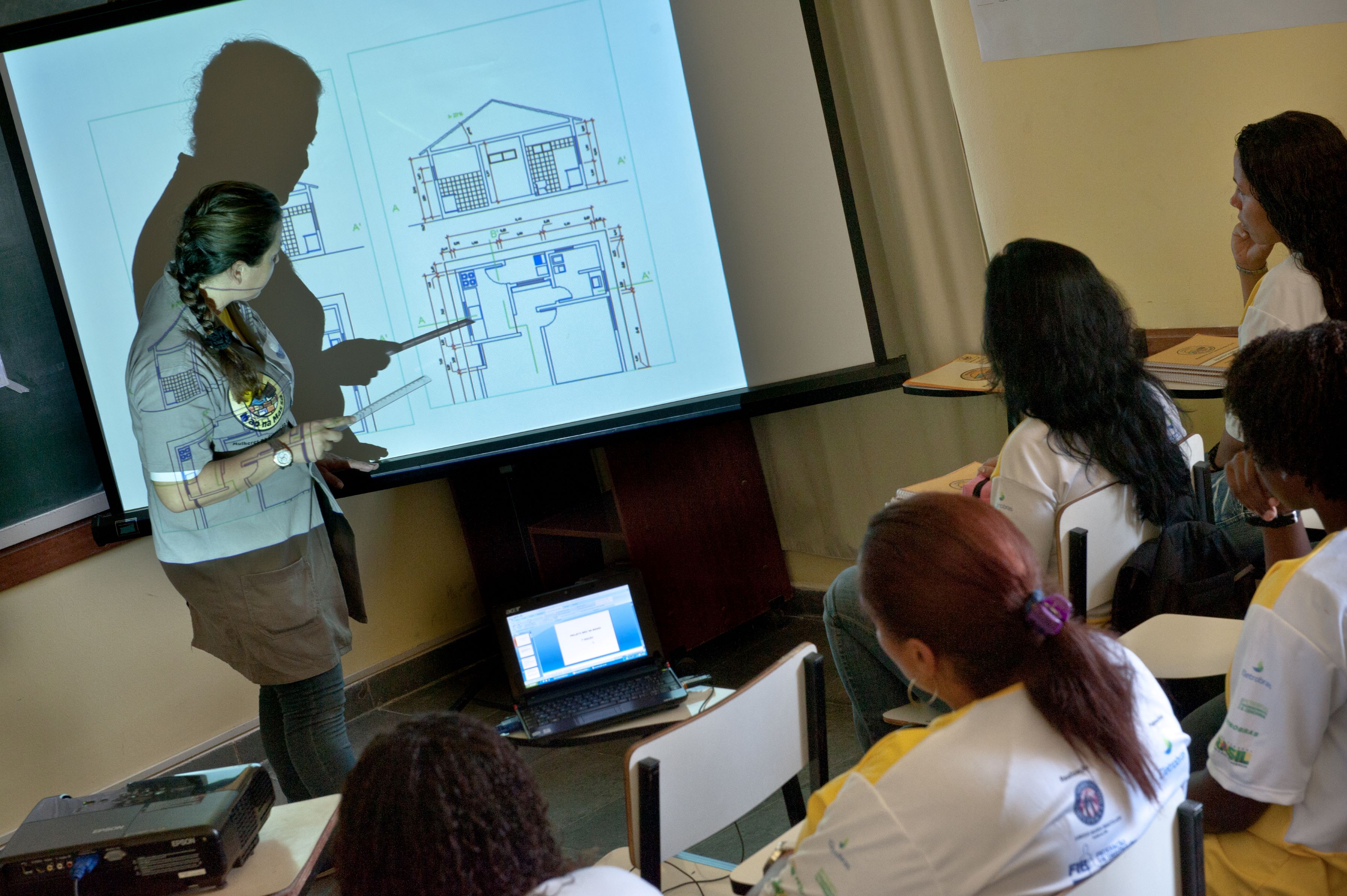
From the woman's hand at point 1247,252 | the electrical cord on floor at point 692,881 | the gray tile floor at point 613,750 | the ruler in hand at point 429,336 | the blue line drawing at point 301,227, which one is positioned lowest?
the gray tile floor at point 613,750

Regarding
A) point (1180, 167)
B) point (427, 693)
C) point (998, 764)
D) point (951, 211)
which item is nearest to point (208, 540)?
point (427, 693)

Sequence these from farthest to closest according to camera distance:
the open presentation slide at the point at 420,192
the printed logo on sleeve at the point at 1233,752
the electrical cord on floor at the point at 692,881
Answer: the open presentation slide at the point at 420,192, the electrical cord on floor at the point at 692,881, the printed logo on sleeve at the point at 1233,752

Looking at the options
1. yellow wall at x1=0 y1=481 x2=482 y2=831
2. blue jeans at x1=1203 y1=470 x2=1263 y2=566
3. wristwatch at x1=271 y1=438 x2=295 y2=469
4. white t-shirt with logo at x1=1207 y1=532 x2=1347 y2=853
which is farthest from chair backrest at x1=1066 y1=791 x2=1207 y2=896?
yellow wall at x1=0 y1=481 x2=482 y2=831

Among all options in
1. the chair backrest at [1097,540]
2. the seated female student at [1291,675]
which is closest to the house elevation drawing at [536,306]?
the chair backrest at [1097,540]

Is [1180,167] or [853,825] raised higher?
[1180,167]

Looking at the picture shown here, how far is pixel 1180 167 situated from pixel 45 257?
9.64 ft

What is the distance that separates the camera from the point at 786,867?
109 centimetres

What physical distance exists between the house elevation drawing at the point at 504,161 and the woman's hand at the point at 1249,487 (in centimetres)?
172

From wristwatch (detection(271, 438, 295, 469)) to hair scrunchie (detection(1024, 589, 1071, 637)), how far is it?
1792 millimetres

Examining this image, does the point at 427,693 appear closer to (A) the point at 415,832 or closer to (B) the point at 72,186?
(B) the point at 72,186

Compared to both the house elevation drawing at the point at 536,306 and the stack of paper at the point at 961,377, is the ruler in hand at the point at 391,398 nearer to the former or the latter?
the house elevation drawing at the point at 536,306

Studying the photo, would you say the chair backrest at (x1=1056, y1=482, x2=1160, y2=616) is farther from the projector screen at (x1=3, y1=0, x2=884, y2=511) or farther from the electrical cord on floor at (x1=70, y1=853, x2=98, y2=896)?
the electrical cord on floor at (x1=70, y1=853, x2=98, y2=896)

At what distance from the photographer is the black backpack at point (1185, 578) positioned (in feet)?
6.04

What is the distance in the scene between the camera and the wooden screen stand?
3.30 meters
